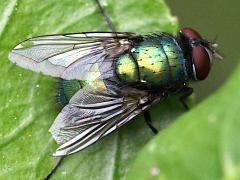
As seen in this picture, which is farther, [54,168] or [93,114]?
[93,114]

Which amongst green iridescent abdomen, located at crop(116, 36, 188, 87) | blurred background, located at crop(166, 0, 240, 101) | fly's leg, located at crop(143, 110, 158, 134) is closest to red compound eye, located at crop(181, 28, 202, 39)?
green iridescent abdomen, located at crop(116, 36, 188, 87)

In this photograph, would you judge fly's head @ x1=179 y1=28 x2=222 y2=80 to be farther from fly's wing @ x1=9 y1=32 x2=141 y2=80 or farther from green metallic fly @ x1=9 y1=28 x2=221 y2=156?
fly's wing @ x1=9 y1=32 x2=141 y2=80

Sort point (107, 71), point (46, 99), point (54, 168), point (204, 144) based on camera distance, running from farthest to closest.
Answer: point (107, 71) < point (46, 99) < point (54, 168) < point (204, 144)

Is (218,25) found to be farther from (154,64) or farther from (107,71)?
(107,71)

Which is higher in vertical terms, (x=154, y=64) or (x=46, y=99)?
(x=46, y=99)

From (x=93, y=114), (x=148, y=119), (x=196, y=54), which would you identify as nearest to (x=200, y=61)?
(x=196, y=54)

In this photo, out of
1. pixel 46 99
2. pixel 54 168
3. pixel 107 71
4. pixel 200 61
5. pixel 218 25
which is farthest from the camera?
pixel 218 25
